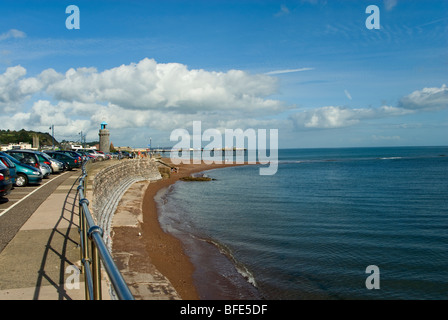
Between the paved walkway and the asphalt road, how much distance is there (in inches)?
8.0

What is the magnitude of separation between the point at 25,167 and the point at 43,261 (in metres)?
12.7

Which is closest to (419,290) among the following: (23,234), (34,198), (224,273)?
(224,273)

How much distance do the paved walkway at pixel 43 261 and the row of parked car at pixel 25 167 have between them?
9.34ft

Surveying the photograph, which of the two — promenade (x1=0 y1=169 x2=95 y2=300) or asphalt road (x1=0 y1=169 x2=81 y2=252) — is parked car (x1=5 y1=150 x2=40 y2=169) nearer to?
asphalt road (x1=0 y1=169 x2=81 y2=252)

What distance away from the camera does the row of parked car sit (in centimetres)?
1235

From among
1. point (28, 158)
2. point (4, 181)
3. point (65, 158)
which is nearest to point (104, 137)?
point (65, 158)

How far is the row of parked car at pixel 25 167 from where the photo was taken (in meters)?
12.4

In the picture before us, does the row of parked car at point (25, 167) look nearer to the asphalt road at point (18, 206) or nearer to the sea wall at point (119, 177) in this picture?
the asphalt road at point (18, 206)

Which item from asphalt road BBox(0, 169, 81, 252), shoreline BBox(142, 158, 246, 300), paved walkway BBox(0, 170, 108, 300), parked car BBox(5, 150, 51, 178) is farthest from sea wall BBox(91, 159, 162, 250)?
paved walkway BBox(0, 170, 108, 300)

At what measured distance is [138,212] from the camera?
2091cm

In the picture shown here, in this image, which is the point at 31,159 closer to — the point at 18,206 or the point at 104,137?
the point at 18,206

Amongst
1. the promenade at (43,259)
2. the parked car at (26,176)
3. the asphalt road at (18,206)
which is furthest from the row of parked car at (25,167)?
the promenade at (43,259)
